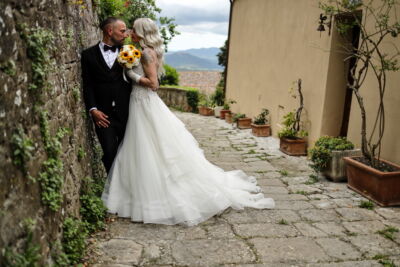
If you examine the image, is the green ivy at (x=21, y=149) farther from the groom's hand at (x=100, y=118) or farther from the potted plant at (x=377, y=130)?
the potted plant at (x=377, y=130)

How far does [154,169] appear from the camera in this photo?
140 inches

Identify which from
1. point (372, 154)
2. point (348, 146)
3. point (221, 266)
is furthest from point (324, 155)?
point (221, 266)

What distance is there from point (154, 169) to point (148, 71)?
0.99 metres

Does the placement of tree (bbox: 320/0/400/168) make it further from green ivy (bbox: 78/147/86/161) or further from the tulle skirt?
green ivy (bbox: 78/147/86/161)

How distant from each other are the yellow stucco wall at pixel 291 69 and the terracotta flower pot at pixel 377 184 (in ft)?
1.67

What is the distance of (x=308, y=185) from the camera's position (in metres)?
4.88

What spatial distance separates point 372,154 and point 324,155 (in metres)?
0.75

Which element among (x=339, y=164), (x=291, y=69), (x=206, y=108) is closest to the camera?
(x=339, y=164)

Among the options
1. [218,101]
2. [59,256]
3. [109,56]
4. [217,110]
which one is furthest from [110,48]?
[218,101]

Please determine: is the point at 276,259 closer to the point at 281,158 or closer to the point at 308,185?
the point at 308,185

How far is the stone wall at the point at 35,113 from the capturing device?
67.6 inches

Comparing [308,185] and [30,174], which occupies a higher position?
[30,174]

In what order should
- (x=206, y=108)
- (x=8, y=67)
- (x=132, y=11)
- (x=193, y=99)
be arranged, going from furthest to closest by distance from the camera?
(x=193, y=99) → (x=206, y=108) → (x=132, y=11) → (x=8, y=67)

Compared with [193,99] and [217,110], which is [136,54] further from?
[193,99]
